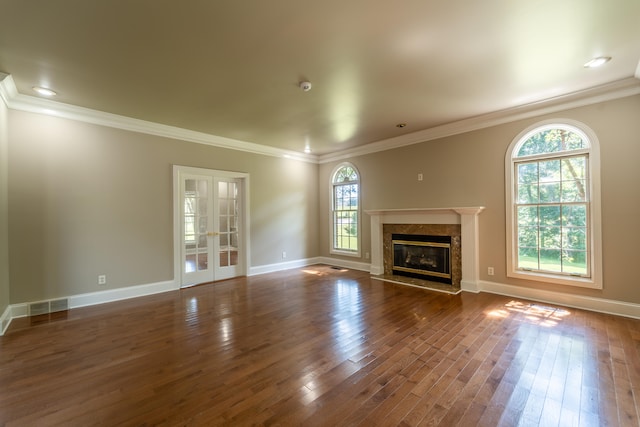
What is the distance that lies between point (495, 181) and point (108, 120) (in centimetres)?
600

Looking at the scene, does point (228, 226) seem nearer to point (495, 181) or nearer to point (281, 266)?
point (281, 266)

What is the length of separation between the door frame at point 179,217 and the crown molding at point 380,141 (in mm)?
540

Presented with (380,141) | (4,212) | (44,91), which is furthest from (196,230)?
(380,141)

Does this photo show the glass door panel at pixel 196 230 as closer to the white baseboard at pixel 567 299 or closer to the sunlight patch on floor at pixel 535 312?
the sunlight patch on floor at pixel 535 312

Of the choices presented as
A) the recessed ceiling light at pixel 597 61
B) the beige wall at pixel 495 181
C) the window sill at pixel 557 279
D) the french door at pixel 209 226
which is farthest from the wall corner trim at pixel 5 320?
the recessed ceiling light at pixel 597 61

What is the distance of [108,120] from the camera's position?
13.5ft

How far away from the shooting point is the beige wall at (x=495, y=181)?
10.9 feet

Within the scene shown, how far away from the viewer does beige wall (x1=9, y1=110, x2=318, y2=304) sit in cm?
353

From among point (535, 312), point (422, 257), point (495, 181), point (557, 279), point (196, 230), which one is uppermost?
point (495, 181)

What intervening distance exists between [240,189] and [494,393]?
5.14 m

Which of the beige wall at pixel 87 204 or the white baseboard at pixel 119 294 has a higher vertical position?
the beige wall at pixel 87 204

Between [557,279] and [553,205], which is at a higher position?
[553,205]

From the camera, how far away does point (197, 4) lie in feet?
6.44

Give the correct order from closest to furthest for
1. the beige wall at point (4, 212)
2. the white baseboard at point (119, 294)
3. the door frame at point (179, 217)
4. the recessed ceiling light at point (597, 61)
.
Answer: the recessed ceiling light at point (597, 61) < the beige wall at point (4, 212) < the white baseboard at point (119, 294) < the door frame at point (179, 217)
